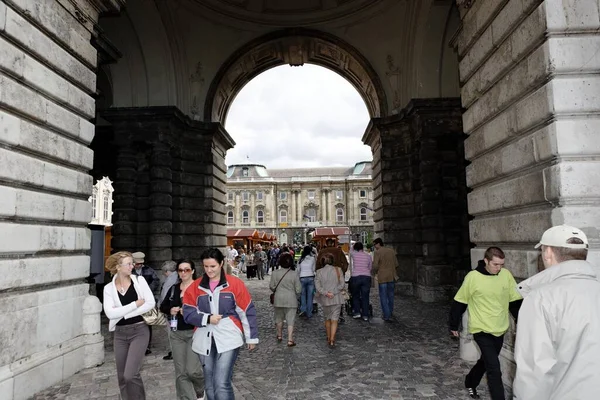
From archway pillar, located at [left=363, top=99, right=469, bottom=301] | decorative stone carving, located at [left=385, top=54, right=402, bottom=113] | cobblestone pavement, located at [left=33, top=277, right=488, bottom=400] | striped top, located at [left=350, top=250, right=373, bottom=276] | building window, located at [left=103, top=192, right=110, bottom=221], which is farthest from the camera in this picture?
building window, located at [left=103, top=192, right=110, bottom=221]

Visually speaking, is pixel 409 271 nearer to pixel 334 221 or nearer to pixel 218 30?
pixel 218 30

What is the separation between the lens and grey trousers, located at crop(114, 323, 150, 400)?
4.21 meters

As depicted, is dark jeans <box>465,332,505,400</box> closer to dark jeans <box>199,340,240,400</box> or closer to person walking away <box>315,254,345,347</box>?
dark jeans <box>199,340,240,400</box>

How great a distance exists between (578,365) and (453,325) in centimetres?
253

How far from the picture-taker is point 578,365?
2123mm

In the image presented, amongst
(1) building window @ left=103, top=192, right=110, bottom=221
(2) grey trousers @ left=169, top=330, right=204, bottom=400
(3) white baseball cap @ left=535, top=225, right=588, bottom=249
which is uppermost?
(1) building window @ left=103, top=192, right=110, bottom=221

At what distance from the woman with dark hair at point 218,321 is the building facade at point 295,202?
71856 millimetres

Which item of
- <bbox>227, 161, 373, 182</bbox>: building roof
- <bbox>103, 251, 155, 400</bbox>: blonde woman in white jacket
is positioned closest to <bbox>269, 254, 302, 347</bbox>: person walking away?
<bbox>103, 251, 155, 400</bbox>: blonde woman in white jacket

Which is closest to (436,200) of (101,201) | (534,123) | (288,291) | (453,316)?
(288,291)

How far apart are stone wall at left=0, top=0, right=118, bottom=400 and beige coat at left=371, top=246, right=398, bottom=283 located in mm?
6222

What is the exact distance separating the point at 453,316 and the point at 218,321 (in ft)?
8.16

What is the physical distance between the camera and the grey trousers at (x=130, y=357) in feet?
13.8

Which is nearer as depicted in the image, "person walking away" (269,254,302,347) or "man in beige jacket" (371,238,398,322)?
"person walking away" (269,254,302,347)

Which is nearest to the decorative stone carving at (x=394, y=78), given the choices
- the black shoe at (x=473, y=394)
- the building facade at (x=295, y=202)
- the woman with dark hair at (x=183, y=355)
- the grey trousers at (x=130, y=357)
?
the black shoe at (x=473, y=394)
